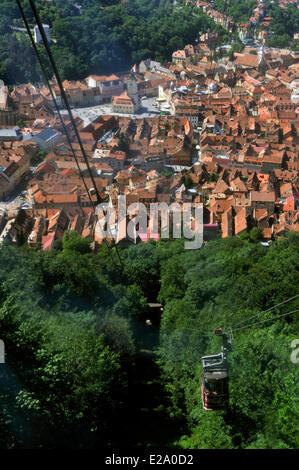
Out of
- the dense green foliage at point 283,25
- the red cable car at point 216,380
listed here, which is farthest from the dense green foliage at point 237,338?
the dense green foliage at point 283,25

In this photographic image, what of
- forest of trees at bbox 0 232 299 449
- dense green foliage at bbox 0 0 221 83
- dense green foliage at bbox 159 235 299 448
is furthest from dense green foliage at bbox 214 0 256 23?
forest of trees at bbox 0 232 299 449

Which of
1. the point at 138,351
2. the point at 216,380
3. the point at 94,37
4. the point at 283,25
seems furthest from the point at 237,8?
the point at 216,380

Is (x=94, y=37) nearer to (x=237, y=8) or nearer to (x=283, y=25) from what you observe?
(x=237, y=8)

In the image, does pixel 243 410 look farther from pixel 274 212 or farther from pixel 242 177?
pixel 242 177

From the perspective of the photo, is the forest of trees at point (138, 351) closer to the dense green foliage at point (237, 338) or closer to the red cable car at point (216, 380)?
the dense green foliage at point (237, 338)

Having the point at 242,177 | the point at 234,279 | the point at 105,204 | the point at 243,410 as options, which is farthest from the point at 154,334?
the point at 242,177

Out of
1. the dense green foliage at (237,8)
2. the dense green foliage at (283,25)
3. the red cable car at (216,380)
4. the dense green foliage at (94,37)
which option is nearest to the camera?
the red cable car at (216,380)
